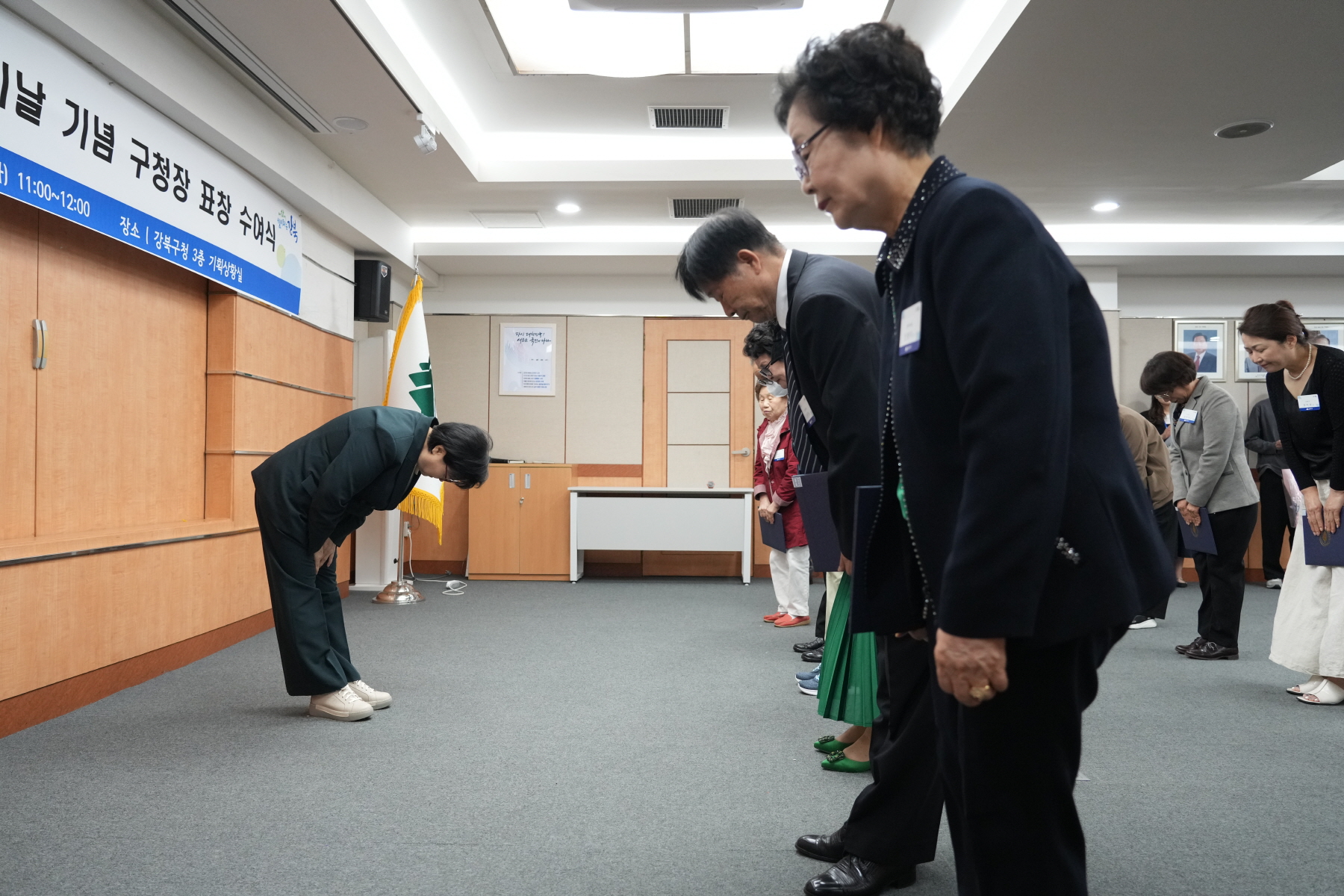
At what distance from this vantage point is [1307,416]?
305 cm

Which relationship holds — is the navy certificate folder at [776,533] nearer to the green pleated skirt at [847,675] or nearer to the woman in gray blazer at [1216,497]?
the woman in gray blazer at [1216,497]

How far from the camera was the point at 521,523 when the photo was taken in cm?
681

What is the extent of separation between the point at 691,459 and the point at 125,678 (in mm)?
4799

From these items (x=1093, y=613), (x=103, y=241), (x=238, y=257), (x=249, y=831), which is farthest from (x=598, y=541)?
(x=1093, y=613)

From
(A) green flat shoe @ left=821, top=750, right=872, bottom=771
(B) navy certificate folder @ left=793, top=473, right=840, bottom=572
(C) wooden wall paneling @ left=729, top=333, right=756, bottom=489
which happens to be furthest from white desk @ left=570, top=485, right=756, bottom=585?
(A) green flat shoe @ left=821, top=750, right=872, bottom=771

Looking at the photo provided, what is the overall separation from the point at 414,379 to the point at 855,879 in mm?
4919

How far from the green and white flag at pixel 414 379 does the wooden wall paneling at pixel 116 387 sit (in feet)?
4.98

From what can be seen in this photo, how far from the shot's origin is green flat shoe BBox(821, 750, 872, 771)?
2.46 m

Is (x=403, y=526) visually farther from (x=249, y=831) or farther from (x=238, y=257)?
(x=249, y=831)

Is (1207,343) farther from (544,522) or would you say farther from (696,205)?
(544,522)

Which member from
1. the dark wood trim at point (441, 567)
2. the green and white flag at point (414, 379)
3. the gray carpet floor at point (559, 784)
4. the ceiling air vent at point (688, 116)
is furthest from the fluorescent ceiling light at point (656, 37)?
the dark wood trim at point (441, 567)

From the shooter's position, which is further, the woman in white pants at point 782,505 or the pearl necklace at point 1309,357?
the woman in white pants at point 782,505

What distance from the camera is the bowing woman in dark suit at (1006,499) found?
2.74 ft

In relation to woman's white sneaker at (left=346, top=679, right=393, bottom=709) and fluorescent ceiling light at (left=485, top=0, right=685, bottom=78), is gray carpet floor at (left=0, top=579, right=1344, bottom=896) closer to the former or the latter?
woman's white sneaker at (left=346, top=679, right=393, bottom=709)
